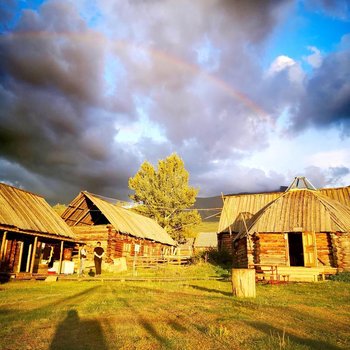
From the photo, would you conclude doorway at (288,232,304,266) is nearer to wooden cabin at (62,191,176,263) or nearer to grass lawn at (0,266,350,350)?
wooden cabin at (62,191,176,263)

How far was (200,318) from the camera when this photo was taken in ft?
27.8

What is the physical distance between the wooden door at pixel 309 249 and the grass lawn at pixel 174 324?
10467 millimetres

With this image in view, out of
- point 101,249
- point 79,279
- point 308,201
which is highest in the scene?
point 308,201

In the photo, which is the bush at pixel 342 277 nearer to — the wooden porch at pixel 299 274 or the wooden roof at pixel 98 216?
the wooden porch at pixel 299 274

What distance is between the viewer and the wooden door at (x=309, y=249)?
22.2 m

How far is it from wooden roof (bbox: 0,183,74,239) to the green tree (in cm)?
2497

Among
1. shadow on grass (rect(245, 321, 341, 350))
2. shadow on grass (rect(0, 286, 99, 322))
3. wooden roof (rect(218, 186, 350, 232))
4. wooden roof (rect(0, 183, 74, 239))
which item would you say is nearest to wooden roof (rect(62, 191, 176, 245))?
wooden roof (rect(0, 183, 74, 239))

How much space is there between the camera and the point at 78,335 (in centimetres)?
679

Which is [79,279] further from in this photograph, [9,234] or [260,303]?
[260,303]

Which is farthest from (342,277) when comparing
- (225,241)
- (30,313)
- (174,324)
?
(30,313)

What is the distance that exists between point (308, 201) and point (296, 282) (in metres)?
7.56

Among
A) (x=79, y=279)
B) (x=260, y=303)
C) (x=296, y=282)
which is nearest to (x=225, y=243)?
(x=296, y=282)

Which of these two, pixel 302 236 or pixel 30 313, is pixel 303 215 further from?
pixel 30 313

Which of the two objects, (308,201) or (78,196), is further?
(78,196)
